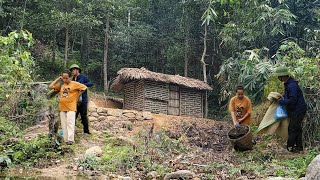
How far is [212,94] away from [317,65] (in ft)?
51.0

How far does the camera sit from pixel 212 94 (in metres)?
22.5

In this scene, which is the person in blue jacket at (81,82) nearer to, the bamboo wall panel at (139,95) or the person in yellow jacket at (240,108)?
the person in yellow jacket at (240,108)

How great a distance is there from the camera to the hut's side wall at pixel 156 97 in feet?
60.8

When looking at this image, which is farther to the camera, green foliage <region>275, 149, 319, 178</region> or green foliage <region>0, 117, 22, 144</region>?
green foliage <region>0, 117, 22, 144</region>

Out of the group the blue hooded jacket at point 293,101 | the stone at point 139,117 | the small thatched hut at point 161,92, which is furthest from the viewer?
the small thatched hut at point 161,92

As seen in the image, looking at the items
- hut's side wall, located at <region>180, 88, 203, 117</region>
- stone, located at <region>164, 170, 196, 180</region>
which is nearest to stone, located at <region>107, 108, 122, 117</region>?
hut's side wall, located at <region>180, 88, 203, 117</region>

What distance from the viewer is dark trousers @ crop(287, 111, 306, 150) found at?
629 cm

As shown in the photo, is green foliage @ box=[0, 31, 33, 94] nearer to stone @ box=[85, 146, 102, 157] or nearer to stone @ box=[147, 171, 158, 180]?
stone @ box=[85, 146, 102, 157]

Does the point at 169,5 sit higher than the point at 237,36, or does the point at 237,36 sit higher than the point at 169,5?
the point at 169,5

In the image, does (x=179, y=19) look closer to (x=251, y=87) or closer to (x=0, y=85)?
(x=251, y=87)

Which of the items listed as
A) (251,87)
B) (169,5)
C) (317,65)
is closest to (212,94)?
(169,5)

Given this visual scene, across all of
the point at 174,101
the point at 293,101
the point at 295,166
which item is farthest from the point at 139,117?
the point at 295,166

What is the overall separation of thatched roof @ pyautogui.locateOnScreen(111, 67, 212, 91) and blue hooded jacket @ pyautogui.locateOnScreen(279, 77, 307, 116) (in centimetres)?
1148

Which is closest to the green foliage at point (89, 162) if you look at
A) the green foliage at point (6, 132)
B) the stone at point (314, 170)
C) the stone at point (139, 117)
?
the green foliage at point (6, 132)
